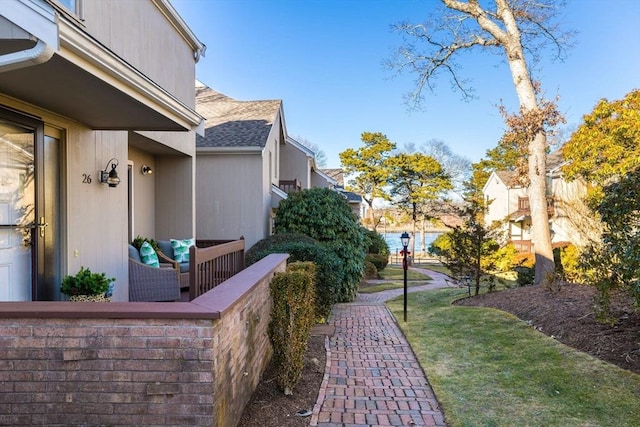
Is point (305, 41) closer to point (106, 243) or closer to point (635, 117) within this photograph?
point (635, 117)

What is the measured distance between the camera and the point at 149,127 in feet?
18.5

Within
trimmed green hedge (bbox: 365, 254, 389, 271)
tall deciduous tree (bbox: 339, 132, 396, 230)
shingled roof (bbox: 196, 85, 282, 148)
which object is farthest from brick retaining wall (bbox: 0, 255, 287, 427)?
tall deciduous tree (bbox: 339, 132, 396, 230)

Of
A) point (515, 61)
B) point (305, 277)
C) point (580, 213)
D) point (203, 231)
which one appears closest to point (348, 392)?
point (305, 277)

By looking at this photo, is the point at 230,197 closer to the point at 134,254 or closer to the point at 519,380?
the point at 134,254

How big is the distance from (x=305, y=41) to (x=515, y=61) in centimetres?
1186

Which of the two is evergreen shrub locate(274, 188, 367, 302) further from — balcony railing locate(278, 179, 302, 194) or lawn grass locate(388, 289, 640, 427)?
lawn grass locate(388, 289, 640, 427)

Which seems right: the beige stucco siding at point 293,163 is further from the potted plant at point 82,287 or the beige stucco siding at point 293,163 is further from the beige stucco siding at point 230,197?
the potted plant at point 82,287

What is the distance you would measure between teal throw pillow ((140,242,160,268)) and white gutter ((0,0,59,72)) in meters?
5.44

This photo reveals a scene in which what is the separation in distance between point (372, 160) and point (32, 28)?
104ft

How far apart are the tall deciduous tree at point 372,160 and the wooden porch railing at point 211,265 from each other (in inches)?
1058

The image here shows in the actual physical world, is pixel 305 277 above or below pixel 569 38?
below

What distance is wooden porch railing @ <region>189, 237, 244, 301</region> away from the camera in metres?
4.67

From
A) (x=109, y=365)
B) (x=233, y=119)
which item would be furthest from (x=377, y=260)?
(x=109, y=365)

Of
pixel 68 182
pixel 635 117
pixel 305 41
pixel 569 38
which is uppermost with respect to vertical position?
pixel 305 41
